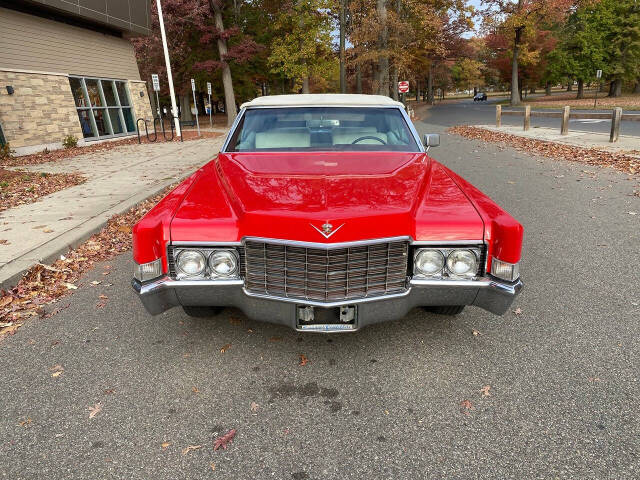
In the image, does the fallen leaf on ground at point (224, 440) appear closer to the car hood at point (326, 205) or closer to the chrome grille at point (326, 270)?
the chrome grille at point (326, 270)

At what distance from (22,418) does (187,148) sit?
13611 mm

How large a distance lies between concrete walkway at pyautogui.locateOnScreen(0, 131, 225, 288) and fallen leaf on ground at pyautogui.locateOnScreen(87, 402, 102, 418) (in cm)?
215

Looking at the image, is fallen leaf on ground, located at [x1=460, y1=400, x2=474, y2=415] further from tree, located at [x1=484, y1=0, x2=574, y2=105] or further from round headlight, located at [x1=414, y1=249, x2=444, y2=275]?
tree, located at [x1=484, y1=0, x2=574, y2=105]

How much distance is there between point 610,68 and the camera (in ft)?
144

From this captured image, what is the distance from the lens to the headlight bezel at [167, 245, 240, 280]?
2.38m

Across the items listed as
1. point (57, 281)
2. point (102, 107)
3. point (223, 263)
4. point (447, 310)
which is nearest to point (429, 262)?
point (447, 310)

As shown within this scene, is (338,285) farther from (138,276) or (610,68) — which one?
(610,68)

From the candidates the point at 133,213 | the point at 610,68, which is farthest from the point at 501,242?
the point at 610,68

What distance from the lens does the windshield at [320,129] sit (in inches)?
146

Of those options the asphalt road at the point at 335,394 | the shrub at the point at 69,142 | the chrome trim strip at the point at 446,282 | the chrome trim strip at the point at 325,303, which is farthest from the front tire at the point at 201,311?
the shrub at the point at 69,142

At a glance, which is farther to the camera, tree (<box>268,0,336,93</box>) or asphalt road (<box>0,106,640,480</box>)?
tree (<box>268,0,336,93</box>)

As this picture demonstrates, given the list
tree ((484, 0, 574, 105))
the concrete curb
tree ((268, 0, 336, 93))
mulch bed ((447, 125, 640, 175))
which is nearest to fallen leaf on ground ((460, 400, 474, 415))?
the concrete curb

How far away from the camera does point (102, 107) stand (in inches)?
705

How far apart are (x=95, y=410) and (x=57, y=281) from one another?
2.26 metres
